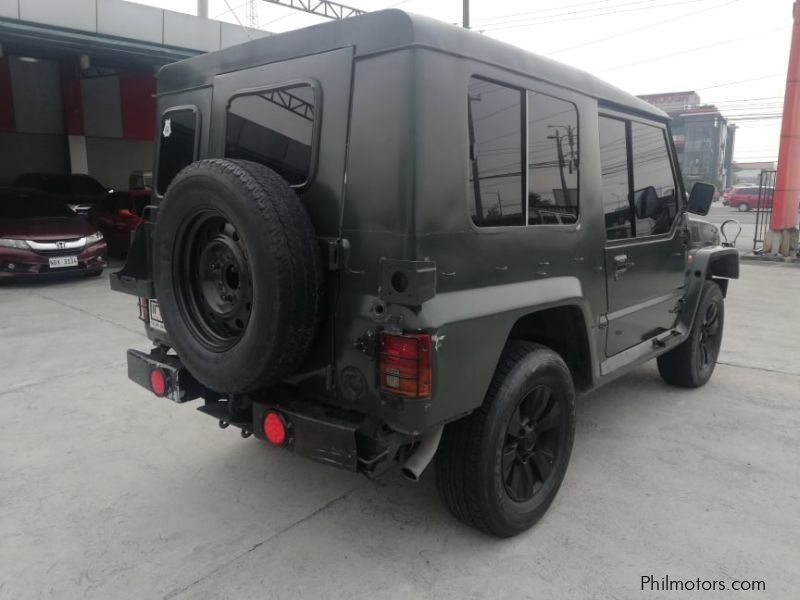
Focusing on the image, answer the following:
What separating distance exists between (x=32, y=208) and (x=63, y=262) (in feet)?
4.83

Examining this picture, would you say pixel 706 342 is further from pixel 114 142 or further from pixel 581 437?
pixel 114 142

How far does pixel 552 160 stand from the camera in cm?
277

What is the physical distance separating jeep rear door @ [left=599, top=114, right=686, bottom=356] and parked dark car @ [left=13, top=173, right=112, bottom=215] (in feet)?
42.8

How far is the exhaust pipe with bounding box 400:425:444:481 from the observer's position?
2.31 meters

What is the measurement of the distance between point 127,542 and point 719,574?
2.52 m

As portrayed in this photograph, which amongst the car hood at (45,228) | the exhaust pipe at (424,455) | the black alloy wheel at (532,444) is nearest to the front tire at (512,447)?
the black alloy wheel at (532,444)

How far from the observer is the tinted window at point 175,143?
299cm

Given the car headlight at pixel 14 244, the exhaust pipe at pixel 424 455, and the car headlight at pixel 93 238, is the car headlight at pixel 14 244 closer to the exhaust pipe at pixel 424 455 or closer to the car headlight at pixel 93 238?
the car headlight at pixel 93 238

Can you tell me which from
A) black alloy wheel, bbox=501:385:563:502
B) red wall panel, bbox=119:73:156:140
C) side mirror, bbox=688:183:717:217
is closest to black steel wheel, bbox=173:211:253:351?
black alloy wheel, bbox=501:385:563:502

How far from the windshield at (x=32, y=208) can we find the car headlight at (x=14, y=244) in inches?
34.2

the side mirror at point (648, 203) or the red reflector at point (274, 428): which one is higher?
the side mirror at point (648, 203)

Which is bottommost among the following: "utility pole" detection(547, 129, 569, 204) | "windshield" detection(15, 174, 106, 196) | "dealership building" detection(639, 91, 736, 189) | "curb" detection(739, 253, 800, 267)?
"curb" detection(739, 253, 800, 267)

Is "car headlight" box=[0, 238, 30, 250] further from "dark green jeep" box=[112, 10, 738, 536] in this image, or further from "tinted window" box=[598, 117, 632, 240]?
"tinted window" box=[598, 117, 632, 240]

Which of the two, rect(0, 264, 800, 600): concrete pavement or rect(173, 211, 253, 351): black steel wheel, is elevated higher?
rect(173, 211, 253, 351): black steel wheel
